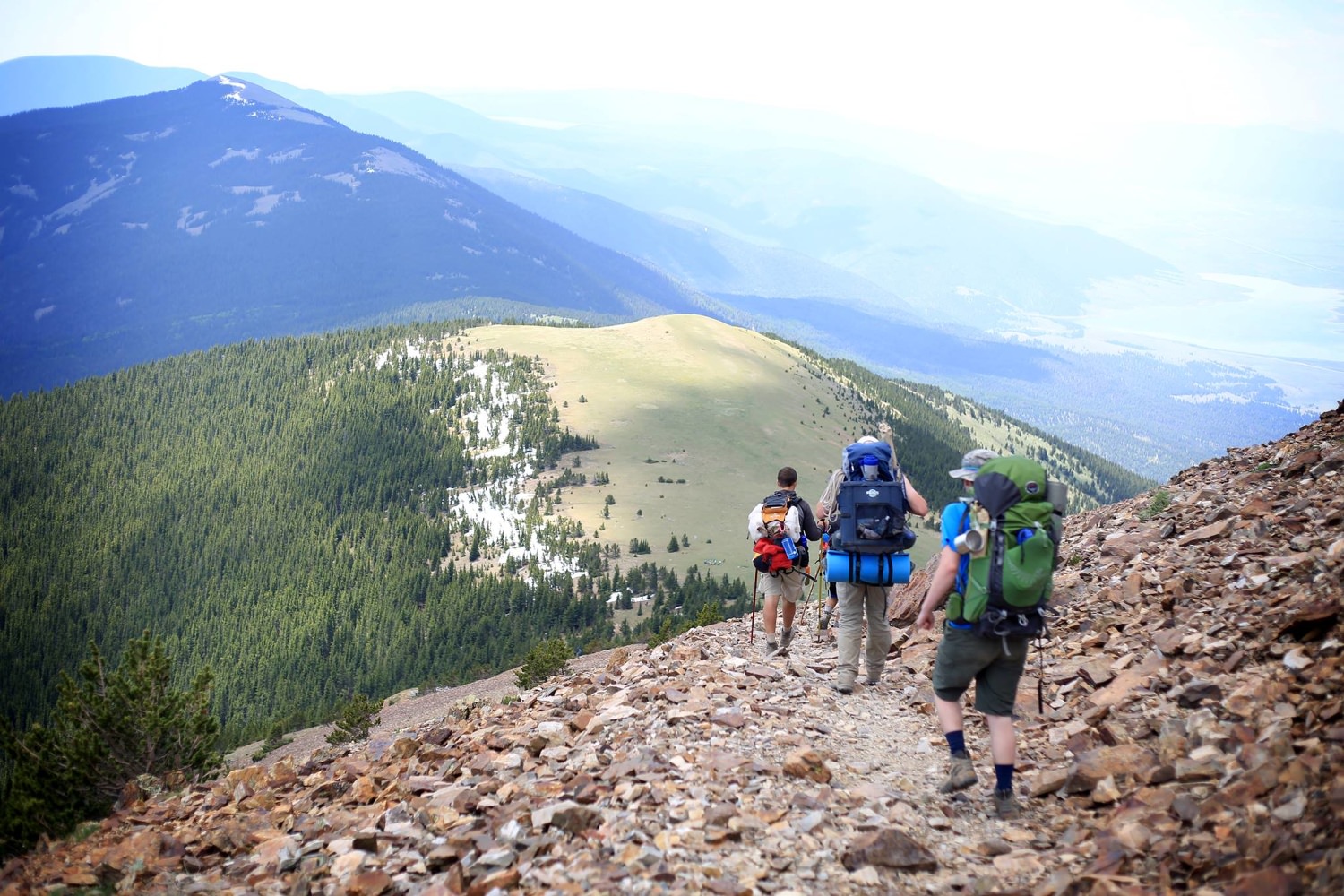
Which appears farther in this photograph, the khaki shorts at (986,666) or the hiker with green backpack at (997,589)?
the khaki shorts at (986,666)

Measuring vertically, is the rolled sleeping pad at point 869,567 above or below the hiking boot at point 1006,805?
above

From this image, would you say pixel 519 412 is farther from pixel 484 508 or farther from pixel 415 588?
pixel 415 588

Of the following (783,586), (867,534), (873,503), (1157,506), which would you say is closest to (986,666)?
(867,534)

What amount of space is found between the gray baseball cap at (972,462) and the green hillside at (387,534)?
92.1 meters

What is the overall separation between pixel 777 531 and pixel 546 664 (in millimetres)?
14424

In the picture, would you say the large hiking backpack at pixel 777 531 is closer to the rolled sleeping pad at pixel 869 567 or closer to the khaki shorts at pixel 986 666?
the rolled sleeping pad at pixel 869 567

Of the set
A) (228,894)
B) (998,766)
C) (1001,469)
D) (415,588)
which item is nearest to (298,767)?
(228,894)

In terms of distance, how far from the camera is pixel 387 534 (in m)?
164

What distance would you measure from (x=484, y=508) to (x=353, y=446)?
40688mm

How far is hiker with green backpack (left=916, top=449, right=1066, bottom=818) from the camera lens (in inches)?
351

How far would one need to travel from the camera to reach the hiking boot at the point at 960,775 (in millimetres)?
9484

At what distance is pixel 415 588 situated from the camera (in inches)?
5655

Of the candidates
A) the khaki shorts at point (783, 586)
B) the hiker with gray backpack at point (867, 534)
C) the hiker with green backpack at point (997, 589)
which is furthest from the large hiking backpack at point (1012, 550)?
the khaki shorts at point (783, 586)

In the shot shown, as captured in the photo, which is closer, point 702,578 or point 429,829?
point 429,829
